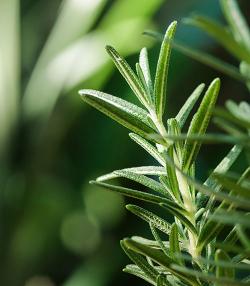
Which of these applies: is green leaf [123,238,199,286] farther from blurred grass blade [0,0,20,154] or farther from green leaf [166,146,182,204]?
blurred grass blade [0,0,20,154]

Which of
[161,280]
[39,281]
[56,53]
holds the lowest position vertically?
[39,281]

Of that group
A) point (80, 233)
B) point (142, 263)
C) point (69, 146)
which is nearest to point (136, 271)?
point (142, 263)

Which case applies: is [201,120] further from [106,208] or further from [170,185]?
[106,208]

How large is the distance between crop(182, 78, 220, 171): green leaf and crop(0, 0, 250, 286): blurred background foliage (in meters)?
1.01

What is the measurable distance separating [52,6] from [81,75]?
0.97 ft

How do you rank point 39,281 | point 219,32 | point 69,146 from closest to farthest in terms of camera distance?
1. point 219,32
2. point 39,281
3. point 69,146

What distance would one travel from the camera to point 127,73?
19 centimetres

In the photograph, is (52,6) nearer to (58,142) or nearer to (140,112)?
(58,142)

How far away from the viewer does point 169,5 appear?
1.49 m

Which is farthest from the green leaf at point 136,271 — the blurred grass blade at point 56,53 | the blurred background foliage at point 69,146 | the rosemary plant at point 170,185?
the blurred grass blade at point 56,53

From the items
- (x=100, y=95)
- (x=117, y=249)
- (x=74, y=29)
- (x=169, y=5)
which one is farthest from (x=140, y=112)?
(x=169, y=5)

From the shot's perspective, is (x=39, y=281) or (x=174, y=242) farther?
(x=39, y=281)

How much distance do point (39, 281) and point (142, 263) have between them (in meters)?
1.09

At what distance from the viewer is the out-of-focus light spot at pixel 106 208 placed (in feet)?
4.07
